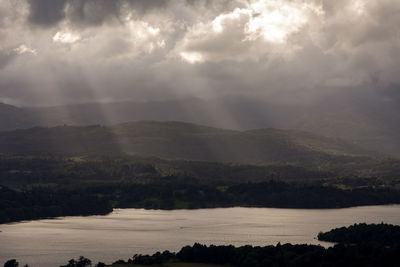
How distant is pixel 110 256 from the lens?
7776 inches

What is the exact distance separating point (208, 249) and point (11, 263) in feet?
160

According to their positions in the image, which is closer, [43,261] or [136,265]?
[136,265]

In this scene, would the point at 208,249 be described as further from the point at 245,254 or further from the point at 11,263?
the point at 11,263

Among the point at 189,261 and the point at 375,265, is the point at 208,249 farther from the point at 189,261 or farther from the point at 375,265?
the point at 375,265

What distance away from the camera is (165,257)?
178m

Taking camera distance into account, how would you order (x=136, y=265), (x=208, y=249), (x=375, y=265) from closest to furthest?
(x=375, y=265) → (x=136, y=265) → (x=208, y=249)

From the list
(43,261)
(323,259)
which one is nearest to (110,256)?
(43,261)

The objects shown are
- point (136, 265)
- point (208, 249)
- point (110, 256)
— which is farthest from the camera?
point (110, 256)

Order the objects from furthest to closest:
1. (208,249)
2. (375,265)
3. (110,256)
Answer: (110,256), (208,249), (375,265)

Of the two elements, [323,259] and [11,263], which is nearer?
[323,259]

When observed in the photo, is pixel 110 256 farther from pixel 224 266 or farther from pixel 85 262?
pixel 224 266

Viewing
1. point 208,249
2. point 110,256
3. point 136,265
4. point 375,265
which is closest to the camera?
point 375,265

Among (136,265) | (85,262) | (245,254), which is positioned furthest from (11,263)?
(245,254)

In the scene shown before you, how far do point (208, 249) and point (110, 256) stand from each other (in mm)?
32028
